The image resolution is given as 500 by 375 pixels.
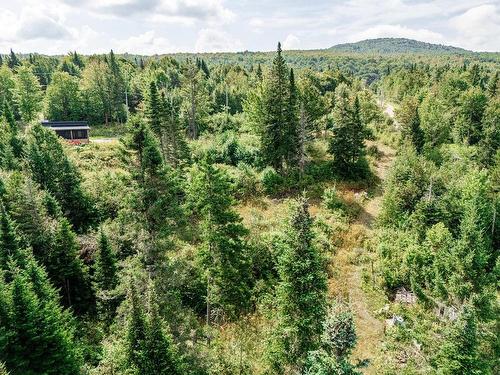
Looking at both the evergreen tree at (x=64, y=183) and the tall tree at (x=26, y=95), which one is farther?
the tall tree at (x=26, y=95)

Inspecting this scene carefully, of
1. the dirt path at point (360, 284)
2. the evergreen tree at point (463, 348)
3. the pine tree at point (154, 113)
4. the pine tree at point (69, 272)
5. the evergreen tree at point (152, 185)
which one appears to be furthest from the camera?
the pine tree at point (154, 113)

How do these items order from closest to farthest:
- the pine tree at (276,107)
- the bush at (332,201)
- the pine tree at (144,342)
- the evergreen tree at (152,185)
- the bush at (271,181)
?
the pine tree at (144,342)
the evergreen tree at (152,185)
the bush at (332,201)
the pine tree at (276,107)
the bush at (271,181)

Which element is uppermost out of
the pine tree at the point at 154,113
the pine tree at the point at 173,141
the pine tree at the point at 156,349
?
the pine tree at the point at 154,113

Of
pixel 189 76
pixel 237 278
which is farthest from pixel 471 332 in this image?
pixel 189 76

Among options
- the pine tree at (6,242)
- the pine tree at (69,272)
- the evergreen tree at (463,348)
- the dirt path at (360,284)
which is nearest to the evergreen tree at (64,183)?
the pine tree at (69,272)

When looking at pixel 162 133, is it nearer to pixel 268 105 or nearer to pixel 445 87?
pixel 268 105

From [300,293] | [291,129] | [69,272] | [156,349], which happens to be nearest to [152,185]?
[156,349]

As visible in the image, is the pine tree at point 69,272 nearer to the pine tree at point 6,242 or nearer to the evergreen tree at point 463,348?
the pine tree at point 6,242

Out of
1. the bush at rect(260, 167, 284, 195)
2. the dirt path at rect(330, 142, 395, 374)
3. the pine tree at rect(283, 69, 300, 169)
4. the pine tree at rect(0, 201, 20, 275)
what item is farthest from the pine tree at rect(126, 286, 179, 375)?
the pine tree at rect(283, 69, 300, 169)
